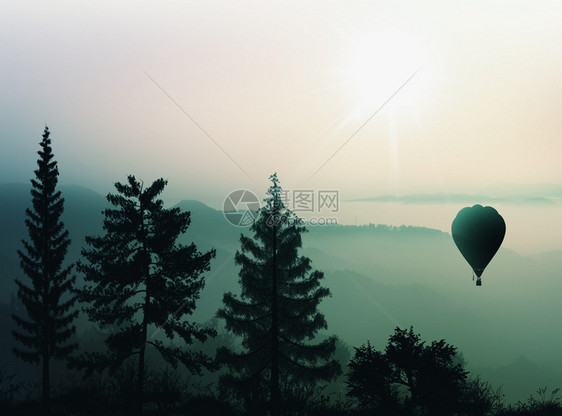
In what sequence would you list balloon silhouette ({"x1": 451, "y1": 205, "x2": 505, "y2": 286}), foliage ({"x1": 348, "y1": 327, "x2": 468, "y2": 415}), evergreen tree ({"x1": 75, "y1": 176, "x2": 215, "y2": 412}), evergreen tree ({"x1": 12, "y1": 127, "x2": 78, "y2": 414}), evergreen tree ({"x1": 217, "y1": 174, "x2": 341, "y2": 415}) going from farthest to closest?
balloon silhouette ({"x1": 451, "y1": 205, "x2": 505, "y2": 286})
evergreen tree ({"x1": 217, "y1": 174, "x2": 341, "y2": 415})
evergreen tree ({"x1": 12, "y1": 127, "x2": 78, "y2": 414})
evergreen tree ({"x1": 75, "y1": 176, "x2": 215, "y2": 412})
foliage ({"x1": 348, "y1": 327, "x2": 468, "y2": 415})

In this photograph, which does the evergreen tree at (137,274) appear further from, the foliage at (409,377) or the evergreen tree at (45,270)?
the foliage at (409,377)

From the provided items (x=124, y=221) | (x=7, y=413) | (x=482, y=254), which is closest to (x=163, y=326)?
(x=124, y=221)

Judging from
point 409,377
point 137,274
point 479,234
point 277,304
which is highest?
point 479,234

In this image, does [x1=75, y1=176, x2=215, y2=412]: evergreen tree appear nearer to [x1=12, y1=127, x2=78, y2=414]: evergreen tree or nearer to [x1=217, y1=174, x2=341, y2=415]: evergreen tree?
[x1=12, y1=127, x2=78, y2=414]: evergreen tree

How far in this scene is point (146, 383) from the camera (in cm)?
1920

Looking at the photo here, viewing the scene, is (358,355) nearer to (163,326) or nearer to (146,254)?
(163,326)

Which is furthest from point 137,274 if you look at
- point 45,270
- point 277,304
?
point 277,304

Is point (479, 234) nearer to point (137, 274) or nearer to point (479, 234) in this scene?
point (479, 234)

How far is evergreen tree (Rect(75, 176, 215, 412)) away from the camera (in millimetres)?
19125

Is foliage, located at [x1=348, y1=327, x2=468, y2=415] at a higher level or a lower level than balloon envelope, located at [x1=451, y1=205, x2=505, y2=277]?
lower

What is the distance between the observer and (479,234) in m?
30.9

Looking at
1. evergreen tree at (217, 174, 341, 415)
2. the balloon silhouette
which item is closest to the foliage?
evergreen tree at (217, 174, 341, 415)

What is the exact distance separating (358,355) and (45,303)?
15.2 meters

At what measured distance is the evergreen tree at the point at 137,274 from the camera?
19125 mm
